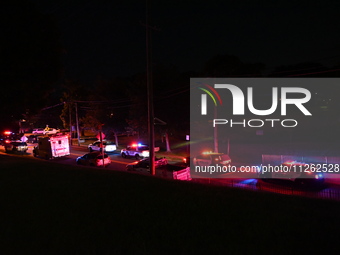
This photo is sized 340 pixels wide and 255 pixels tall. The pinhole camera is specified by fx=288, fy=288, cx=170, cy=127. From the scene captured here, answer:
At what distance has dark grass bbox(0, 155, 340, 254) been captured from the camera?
195 inches

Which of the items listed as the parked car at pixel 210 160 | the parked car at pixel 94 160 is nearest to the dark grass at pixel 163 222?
the parked car at pixel 210 160

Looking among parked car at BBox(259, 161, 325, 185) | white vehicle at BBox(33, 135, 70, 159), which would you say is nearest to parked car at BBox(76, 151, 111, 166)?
white vehicle at BBox(33, 135, 70, 159)

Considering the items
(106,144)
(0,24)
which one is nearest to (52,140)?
(106,144)

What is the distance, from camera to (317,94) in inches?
1515

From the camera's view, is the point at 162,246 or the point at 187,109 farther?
the point at 187,109

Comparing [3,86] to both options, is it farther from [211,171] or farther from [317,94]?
[317,94]

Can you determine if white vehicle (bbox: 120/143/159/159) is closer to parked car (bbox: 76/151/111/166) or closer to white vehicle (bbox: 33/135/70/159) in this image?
parked car (bbox: 76/151/111/166)

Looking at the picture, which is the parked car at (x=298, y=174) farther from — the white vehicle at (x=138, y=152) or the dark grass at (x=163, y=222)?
the white vehicle at (x=138, y=152)

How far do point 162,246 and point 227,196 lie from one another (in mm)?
3132

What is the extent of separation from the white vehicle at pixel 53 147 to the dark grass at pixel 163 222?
2172 cm

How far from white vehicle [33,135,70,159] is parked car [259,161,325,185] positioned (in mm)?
21929

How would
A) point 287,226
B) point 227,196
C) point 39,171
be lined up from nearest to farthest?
point 287,226 < point 227,196 < point 39,171

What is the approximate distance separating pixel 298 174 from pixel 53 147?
77.4 feet

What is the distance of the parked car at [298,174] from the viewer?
1534 cm
